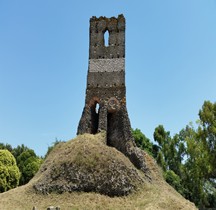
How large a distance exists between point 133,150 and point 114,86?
470cm

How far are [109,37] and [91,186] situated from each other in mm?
11277

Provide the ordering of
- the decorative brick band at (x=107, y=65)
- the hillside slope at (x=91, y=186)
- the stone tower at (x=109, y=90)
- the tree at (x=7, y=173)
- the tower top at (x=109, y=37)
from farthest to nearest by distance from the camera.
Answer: the tree at (x=7, y=173)
the tower top at (x=109, y=37)
the decorative brick band at (x=107, y=65)
the stone tower at (x=109, y=90)
the hillside slope at (x=91, y=186)

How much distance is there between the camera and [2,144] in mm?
46562

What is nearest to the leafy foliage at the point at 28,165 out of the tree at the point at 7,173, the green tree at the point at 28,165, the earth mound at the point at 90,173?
the green tree at the point at 28,165

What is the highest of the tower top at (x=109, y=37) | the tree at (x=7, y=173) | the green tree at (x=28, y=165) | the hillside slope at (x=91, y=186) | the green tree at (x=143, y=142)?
the tower top at (x=109, y=37)

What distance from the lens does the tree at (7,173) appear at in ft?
98.7

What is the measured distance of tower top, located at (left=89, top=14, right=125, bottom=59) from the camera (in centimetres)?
2295

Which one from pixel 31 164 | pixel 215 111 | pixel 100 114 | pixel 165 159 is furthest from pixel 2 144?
pixel 215 111

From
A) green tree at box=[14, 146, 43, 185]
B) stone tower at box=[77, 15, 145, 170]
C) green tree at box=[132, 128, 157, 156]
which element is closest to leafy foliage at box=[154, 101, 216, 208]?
green tree at box=[132, 128, 157, 156]

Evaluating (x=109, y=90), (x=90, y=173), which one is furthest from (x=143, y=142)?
(x=90, y=173)

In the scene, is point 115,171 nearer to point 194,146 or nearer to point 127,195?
point 127,195

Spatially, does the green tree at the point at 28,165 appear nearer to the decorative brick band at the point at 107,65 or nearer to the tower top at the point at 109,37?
the decorative brick band at the point at 107,65

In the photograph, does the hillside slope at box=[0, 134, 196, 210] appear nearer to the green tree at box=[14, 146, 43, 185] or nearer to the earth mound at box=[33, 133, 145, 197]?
the earth mound at box=[33, 133, 145, 197]

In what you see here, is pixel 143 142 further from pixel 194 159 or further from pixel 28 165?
pixel 28 165
